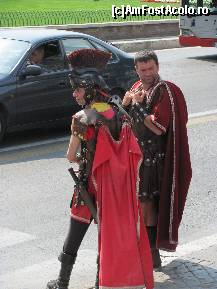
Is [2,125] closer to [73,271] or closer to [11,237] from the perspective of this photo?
[11,237]

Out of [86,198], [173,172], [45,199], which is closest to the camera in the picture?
[86,198]

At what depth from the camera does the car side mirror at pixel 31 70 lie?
10.7m

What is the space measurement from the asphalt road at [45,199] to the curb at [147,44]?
11931 millimetres

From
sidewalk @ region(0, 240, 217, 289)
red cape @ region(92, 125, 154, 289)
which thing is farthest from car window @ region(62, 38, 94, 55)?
red cape @ region(92, 125, 154, 289)

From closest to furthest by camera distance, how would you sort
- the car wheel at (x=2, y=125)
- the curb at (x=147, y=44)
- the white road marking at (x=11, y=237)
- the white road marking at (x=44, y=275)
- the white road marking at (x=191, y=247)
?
the white road marking at (x=44, y=275), the white road marking at (x=191, y=247), the white road marking at (x=11, y=237), the car wheel at (x=2, y=125), the curb at (x=147, y=44)

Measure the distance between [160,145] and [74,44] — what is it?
6305 mm

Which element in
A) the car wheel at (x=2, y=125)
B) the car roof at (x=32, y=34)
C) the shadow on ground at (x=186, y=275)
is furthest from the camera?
the car roof at (x=32, y=34)

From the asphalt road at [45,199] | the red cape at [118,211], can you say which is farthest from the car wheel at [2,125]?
the red cape at [118,211]

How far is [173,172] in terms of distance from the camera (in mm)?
5660

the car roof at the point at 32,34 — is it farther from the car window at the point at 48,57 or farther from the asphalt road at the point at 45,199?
the asphalt road at the point at 45,199

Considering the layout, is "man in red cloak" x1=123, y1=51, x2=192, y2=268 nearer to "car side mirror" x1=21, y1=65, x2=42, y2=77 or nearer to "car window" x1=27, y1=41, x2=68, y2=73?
"car side mirror" x1=21, y1=65, x2=42, y2=77

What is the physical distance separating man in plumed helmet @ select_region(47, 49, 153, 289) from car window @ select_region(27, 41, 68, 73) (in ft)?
20.0

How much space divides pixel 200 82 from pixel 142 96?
39.2ft

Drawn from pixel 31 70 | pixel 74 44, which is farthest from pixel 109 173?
pixel 74 44
